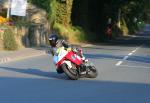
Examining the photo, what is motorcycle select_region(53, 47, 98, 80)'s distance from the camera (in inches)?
626

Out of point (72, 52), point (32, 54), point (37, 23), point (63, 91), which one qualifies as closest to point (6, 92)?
point (63, 91)

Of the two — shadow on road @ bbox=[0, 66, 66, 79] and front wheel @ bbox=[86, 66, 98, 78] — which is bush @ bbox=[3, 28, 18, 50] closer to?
shadow on road @ bbox=[0, 66, 66, 79]

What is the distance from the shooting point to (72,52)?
1636cm

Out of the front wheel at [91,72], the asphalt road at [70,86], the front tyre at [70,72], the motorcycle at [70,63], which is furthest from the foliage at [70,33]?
the front tyre at [70,72]

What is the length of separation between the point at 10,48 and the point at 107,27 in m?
33.3

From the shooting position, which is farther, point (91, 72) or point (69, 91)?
point (91, 72)

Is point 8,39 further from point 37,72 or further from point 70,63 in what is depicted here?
point 70,63

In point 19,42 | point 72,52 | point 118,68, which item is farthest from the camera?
point 19,42

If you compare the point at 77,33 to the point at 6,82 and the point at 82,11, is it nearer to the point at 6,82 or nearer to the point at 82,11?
the point at 82,11

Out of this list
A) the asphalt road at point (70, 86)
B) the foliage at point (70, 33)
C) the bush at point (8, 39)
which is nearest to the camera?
the asphalt road at point (70, 86)

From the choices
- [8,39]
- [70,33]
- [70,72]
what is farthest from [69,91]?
[70,33]

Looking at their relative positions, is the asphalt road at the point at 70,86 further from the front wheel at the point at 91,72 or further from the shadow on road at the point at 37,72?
the front wheel at the point at 91,72

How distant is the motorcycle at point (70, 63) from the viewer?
52.1ft

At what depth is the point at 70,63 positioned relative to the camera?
1603 centimetres
